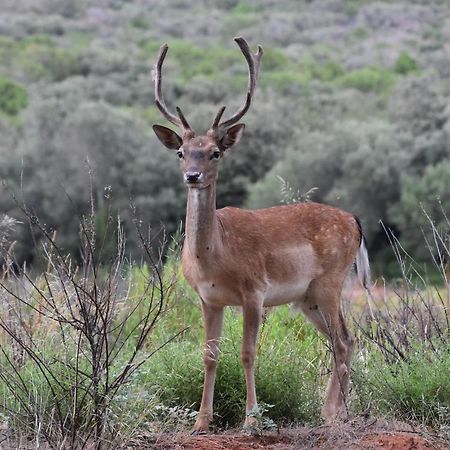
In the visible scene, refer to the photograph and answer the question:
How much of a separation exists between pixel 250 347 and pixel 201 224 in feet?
2.96

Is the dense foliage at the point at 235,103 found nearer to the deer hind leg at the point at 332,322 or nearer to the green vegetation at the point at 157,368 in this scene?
the green vegetation at the point at 157,368

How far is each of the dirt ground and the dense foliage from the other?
6825 mm

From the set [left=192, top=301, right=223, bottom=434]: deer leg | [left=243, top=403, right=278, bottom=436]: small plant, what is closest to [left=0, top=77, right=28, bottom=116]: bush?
[left=192, top=301, right=223, bottom=434]: deer leg

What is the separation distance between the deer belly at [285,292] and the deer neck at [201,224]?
23.5 inches

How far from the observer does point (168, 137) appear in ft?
27.9

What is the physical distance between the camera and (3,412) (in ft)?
24.2

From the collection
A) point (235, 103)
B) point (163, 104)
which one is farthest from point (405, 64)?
A: point (163, 104)

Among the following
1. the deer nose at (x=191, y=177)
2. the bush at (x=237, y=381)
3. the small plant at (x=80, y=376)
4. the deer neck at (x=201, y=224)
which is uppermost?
the deer nose at (x=191, y=177)

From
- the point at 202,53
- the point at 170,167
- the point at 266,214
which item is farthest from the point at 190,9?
the point at 266,214

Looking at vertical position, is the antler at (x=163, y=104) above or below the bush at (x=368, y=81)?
above

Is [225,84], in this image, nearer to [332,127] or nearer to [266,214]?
[332,127]

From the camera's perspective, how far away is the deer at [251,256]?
7965 millimetres

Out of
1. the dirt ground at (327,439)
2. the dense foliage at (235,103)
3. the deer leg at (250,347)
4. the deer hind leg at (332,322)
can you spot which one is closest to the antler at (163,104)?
the deer leg at (250,347)

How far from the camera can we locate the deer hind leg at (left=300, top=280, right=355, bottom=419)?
8461 mm
